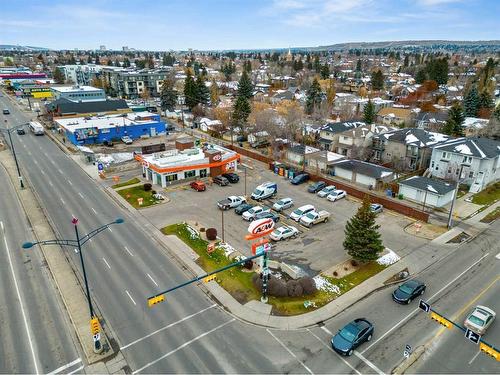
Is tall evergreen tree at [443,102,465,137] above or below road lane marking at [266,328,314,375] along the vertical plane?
above

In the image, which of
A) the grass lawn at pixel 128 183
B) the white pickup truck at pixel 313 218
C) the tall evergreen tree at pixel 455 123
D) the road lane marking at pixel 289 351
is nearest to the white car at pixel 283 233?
the white pickup truck at pixel 313 218

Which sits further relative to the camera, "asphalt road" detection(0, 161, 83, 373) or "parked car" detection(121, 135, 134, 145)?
"parked car" detection(121, 135, 134, 145)

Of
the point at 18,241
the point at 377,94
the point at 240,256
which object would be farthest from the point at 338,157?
the point at 377,94

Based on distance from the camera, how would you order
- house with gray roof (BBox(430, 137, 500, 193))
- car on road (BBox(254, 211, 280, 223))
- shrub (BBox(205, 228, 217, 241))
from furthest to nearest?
1. house with gray roof (BBox(430, 137, 500, 193))
2. car on road (BBox(254, 211, 280, 223))
3. shrub (BBox(205, 228, 217, 241))

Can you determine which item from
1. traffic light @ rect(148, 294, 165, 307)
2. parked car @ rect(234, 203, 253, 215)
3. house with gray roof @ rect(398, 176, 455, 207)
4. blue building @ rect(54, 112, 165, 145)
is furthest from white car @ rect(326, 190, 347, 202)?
blue building @ rect(54, 112, 165, 145)

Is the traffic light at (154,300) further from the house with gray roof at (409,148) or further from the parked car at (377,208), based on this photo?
the house with gray roof at (409,148)

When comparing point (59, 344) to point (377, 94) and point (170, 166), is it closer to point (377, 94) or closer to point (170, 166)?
point (170, 166)

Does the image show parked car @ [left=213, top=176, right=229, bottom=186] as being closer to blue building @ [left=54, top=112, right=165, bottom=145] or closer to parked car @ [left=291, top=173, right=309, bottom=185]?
parked car @ [left=291, top=173, right=309, bottom=185]

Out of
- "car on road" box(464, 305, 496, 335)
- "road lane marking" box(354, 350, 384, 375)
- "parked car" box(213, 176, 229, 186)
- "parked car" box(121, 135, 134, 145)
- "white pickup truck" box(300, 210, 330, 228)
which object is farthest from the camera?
"parked car" box(121, 135, 134, 145)
